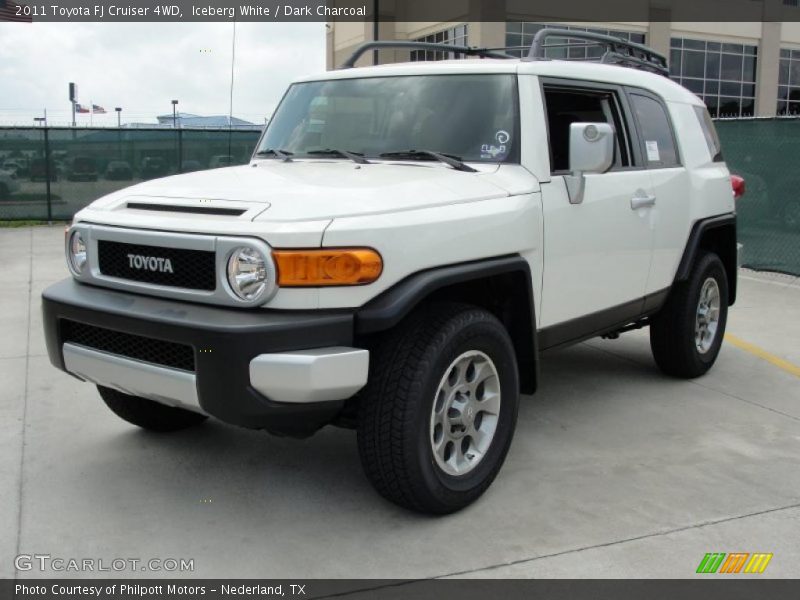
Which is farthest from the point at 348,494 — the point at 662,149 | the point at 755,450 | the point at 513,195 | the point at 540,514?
the point at 662,149

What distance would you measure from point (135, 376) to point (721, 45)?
113ft

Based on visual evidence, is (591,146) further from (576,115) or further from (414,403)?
(414,403)

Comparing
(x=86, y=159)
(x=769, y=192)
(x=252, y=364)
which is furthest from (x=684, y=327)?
(x=86, y=159)

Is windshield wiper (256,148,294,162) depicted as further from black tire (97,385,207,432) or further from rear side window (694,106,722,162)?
rear side window (694,106,722,162)

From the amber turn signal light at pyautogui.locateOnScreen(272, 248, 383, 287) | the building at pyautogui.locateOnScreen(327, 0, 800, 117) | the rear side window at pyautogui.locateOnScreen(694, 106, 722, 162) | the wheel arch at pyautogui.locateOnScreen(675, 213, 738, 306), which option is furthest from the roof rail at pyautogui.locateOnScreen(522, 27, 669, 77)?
the building at pyautogui.locateOnScreen(327, 0, 800, 117)

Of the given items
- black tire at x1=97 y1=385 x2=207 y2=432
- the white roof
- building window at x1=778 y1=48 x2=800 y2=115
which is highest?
building window at x1=778 y1=48 x2=800 y2=115

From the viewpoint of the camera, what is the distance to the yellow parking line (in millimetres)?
6535

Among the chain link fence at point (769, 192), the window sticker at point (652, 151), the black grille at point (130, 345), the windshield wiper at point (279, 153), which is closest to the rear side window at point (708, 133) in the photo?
the window sticker at point (652, 151)

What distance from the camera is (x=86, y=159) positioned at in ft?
59.0

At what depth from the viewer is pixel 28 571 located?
11.2 ft

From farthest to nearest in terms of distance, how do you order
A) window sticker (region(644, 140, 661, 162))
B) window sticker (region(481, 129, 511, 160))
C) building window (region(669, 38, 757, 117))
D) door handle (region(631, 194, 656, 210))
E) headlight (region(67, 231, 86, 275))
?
1. building window (region(669, 38, 757, 117))
2. window sticker (region(644, 140, 661, 162))
3. door handle (region(631, 194, 656, 210))
4. window sticker (region(481, 129, 511, 160))
5. headlight (region(67, 231, 86, 275))

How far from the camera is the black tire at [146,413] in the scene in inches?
184

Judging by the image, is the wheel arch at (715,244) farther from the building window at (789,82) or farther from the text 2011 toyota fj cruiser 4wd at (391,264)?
the building window at (789,82)

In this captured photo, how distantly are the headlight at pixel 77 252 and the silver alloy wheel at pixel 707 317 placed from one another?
4.06 meters
